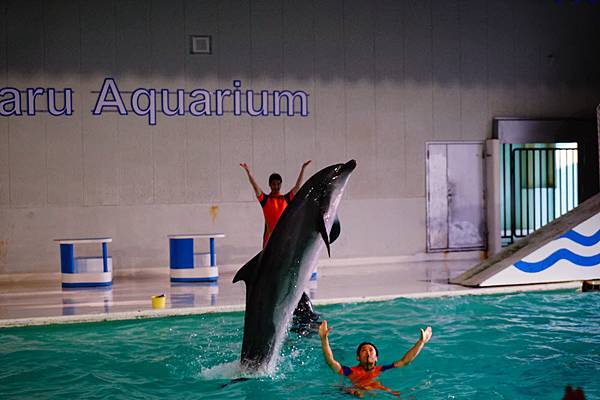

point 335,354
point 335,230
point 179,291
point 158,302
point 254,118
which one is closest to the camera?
point 335,230

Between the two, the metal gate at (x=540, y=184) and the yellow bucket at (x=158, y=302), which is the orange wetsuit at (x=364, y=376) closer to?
the yellow bucket at (x=158, y=302)

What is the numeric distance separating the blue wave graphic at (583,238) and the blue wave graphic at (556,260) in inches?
6.9

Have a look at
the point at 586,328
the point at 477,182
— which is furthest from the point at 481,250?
the point at 586,328

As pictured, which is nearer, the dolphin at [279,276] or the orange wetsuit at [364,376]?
the dolphin at [279,276]

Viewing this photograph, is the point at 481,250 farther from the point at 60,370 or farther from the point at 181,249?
the point at 60,370

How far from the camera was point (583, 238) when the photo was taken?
11.5 meters

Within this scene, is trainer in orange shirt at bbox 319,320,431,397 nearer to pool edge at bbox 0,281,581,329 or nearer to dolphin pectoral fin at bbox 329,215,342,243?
dolphin pectoral fin at bbox 329,215,342,243

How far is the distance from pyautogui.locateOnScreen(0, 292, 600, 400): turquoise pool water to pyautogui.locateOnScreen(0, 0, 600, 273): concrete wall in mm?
3953

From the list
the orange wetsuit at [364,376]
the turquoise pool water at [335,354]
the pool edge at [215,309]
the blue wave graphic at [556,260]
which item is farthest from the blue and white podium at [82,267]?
the orange wetsuit at [364,376]

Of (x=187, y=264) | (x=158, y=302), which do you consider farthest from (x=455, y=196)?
(x=158, y=302)

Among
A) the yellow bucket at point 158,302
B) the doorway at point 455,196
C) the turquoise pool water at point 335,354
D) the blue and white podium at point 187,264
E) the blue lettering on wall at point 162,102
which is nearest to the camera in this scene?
the turquoise pool water at point 335,354

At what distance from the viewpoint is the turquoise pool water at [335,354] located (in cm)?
675

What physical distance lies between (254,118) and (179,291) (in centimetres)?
358

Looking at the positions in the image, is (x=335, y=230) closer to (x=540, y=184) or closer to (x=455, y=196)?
(x=455, y=196)
